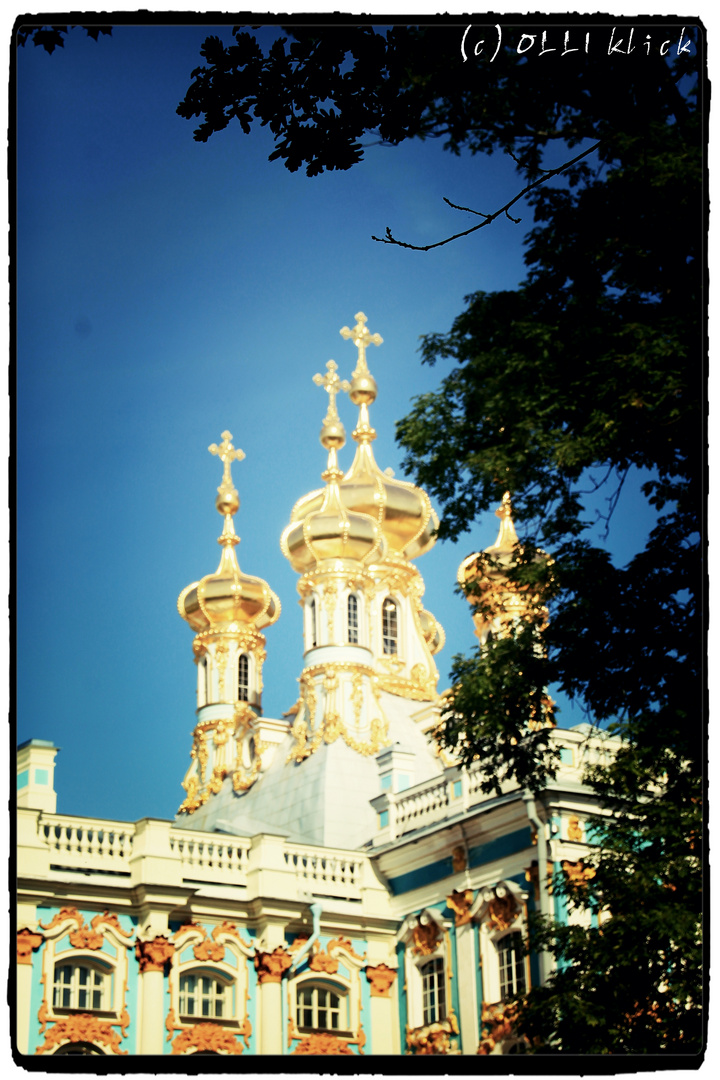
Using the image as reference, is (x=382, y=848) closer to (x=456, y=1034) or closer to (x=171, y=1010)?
(x=456, y=1034)

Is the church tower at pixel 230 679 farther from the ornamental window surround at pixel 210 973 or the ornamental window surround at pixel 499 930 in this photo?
the ornamental window surround at pixel 499 930

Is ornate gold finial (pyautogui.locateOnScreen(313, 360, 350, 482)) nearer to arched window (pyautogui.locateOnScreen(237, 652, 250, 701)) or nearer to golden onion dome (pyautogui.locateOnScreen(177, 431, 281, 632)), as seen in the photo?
golden onion dome (pyautogui.locateOnScreen(177, 431, 281, 632))

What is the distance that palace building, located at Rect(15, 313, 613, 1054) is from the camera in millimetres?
9266

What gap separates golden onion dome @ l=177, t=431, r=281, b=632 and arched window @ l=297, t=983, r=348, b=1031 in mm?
2690

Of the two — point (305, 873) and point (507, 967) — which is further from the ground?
point (305, 873)

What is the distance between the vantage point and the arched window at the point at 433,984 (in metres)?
12.2

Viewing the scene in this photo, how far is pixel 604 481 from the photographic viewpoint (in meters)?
9.02

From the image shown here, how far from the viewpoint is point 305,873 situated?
14094 millimetres

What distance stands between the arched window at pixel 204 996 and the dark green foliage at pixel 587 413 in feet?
8.77

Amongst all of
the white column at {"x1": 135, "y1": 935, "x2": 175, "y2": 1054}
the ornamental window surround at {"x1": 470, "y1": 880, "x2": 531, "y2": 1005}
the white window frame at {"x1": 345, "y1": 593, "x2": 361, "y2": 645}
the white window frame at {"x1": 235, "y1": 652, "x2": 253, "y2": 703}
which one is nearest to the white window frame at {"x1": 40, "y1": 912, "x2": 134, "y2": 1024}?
the white column at {"x1": 135, "y1": 935, "x2": 175, "y2": 1054}

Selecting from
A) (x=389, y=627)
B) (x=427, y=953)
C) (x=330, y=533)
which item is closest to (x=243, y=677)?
(x=330, y=533)

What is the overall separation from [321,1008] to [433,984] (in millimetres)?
2199

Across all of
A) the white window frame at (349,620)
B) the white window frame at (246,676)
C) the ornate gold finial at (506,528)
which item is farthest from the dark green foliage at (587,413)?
the white window frame at (349,620)

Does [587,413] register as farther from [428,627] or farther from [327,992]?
[428,627]
